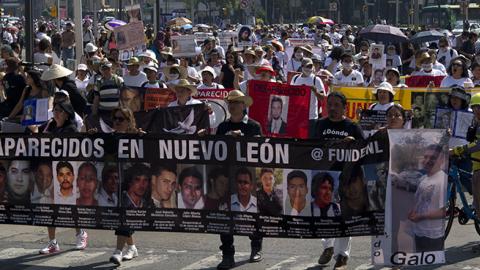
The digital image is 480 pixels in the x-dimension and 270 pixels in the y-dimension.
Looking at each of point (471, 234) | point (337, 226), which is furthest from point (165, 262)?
point (471, 234)

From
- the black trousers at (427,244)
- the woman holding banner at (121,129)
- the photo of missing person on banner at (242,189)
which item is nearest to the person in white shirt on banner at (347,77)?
the woman holding banner at (121,129)

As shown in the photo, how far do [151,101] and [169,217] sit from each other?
6066 millimetres

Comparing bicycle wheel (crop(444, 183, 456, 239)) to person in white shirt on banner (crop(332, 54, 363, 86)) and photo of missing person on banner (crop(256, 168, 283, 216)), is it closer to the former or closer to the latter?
photo of missing person on banner (crop(256, 168, 283, 216))

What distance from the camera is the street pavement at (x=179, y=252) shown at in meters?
10.1

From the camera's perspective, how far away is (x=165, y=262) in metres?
10.3

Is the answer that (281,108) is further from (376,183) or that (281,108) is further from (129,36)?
(129,36)

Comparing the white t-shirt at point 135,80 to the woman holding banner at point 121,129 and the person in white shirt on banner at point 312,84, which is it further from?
the woman holding banner at point 121,129

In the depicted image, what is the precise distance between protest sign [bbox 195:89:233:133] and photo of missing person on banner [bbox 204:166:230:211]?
19.0 ft

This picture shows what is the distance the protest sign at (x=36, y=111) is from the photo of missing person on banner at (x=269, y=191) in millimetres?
A: 3727

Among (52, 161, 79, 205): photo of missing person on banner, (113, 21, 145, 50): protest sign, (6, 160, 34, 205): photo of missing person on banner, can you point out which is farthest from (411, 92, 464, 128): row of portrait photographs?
(113, 21, 145, 50): protest sign

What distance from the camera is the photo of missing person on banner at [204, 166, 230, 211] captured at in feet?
31.2

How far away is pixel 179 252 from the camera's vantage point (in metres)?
10.8

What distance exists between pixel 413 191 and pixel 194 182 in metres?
2.00

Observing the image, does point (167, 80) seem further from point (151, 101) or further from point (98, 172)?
point (98, 172)
